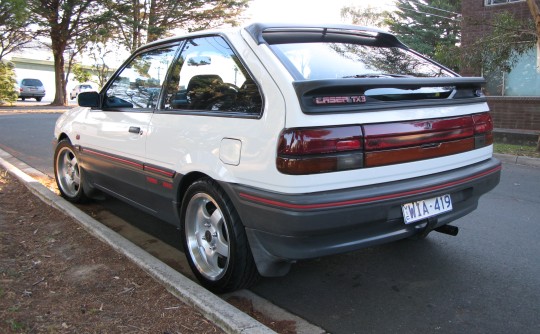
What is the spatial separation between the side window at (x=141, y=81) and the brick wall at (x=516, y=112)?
12.1 metres

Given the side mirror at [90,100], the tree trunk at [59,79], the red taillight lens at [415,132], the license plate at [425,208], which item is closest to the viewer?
the red taillight lens at [415,132]

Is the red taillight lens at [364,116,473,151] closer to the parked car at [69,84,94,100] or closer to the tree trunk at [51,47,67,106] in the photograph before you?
the tree trunk at [51,47,67,106]

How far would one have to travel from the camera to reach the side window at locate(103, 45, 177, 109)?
374cm

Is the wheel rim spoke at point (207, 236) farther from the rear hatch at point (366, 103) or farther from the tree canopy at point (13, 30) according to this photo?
the tree canopy at point (13, 30)

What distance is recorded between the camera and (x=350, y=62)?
3250 mm

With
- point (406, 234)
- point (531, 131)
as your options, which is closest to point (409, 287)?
point (406, 234)

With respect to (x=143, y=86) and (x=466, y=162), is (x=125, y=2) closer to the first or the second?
(x=143, y=86)

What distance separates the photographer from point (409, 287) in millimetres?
3264

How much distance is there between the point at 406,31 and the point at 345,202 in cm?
2918

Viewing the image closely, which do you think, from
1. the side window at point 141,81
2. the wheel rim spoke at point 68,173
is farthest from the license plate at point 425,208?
the wheel rim spoke at point 68,173

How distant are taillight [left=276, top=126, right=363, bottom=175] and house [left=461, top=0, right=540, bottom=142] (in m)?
11.9

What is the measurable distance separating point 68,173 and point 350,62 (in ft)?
11.8

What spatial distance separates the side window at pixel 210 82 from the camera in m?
2.88

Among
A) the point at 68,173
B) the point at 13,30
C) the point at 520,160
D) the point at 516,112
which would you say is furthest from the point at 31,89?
the point at 520,160
